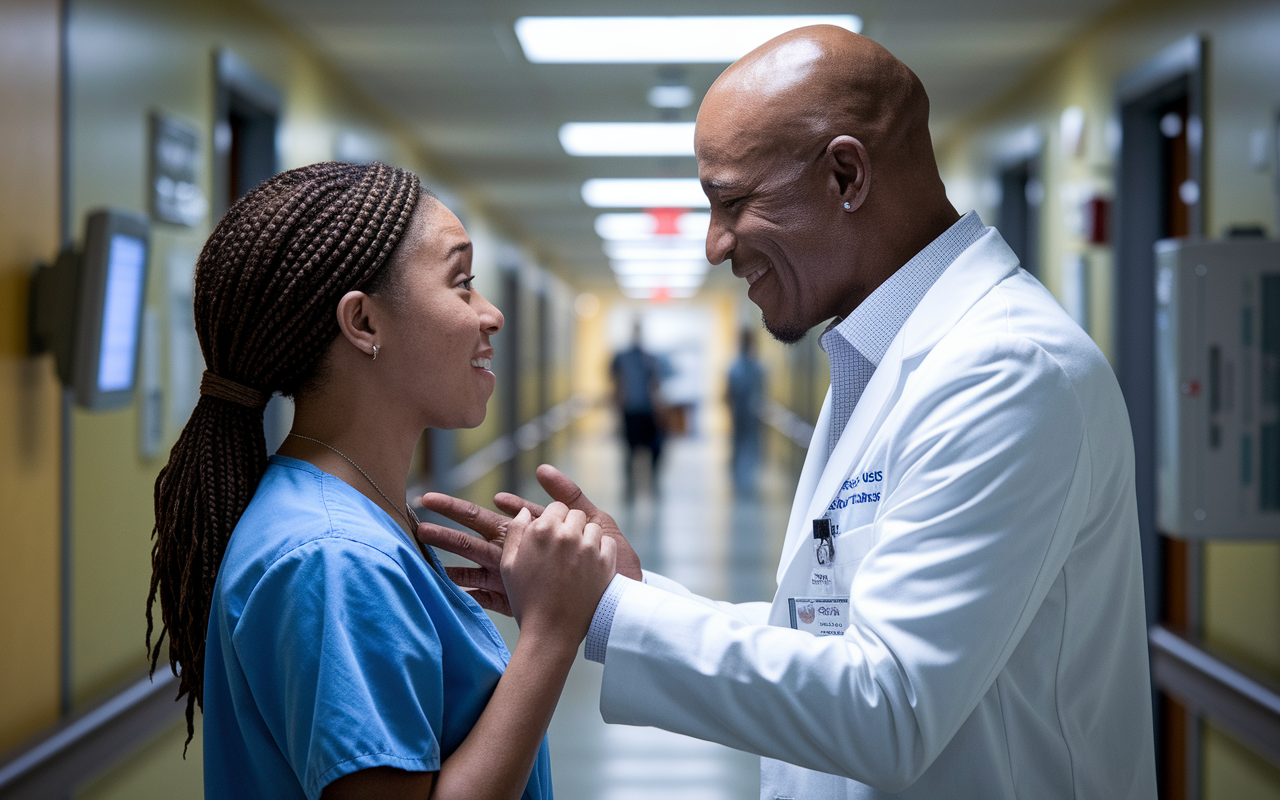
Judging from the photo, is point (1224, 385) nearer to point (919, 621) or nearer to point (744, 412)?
point (919, 621)

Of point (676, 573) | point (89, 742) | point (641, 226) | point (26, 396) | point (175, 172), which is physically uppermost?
point (641, 226)

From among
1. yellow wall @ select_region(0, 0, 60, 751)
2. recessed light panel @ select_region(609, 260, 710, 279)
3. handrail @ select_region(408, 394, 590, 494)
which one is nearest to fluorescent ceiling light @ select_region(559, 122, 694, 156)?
handrail @ select_region(408, 394, 590, 494)

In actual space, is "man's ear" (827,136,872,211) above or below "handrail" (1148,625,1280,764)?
above

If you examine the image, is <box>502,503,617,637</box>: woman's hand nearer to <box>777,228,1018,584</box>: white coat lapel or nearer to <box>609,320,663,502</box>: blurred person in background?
<box>777,228,1018,584</box>: white coat lapel

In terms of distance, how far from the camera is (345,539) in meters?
1.09

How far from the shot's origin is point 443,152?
796 centimetres

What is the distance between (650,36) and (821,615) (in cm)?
407

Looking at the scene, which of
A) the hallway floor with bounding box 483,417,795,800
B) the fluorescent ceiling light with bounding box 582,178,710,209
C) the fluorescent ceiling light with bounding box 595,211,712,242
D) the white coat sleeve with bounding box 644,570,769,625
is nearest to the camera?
the white coat sleeve with bounding box 644,570,769,625

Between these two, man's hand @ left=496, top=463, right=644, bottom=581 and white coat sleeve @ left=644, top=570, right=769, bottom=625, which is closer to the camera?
man's hand @ left=496, top=463, right=644, bottom=581

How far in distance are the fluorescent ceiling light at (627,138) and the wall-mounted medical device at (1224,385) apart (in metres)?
3.92

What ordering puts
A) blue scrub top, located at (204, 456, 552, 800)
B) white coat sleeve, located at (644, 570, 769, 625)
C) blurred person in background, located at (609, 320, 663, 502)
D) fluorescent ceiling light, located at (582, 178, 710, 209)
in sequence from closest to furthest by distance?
blue scrub top, located at (204, 456, 552, 800) < white coat sleeve, located at (644, 570, 769, 625) < fluorescent ceiling light, located at (582, 178, 710, 209) < blurred person in background, located at (609, 320, 663, 502)

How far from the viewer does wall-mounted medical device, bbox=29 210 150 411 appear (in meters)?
2.77

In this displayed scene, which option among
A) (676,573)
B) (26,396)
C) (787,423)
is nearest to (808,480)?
(26,396)

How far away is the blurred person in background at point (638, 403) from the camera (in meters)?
11.1
